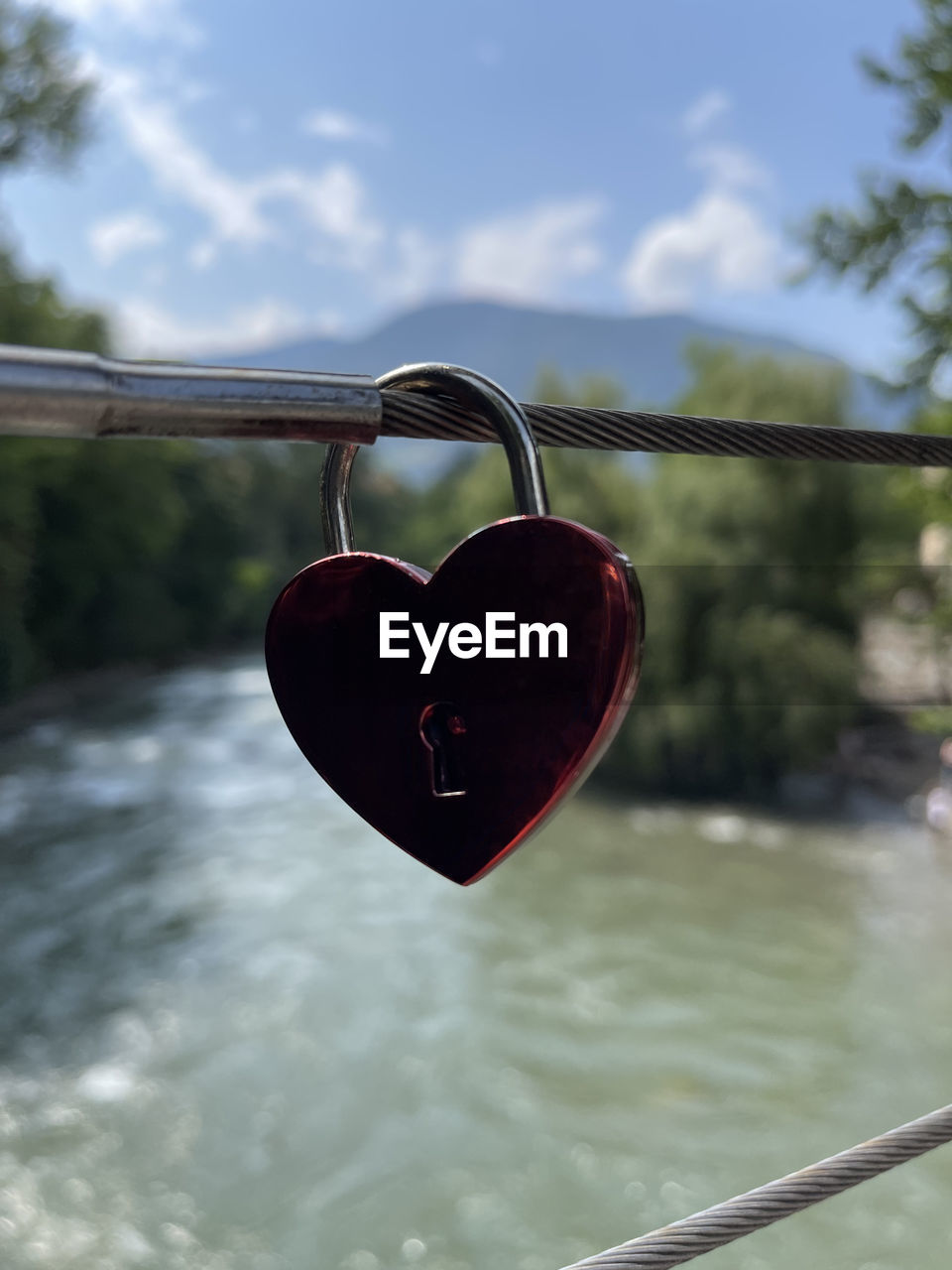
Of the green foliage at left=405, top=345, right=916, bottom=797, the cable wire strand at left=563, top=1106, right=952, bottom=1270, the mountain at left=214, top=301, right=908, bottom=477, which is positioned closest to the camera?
the cable wire strand at left=563, top=1106, right=952, bottom=1270

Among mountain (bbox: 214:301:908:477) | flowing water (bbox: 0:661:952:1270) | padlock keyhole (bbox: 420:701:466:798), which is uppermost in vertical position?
mountain (bbox: 214:301:908:477)

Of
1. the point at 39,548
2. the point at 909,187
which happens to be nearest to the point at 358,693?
the point at 909,187

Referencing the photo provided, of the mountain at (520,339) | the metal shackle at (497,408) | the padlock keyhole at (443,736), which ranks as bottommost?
the padlock keyhole at (443,736)

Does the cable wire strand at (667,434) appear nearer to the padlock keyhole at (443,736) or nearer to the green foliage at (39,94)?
the padlock keyhole at (443,736)

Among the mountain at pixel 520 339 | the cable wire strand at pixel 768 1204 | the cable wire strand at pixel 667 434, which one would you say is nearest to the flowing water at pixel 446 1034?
the cable wire strand at pixel 768 1204

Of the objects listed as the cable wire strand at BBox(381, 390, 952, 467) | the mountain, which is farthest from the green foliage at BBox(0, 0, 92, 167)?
the mountain

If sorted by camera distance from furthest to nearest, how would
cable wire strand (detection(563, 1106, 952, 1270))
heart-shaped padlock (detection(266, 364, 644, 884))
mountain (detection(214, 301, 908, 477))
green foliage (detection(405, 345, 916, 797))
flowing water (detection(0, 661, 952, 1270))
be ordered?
mountain (detection(214, 301, 908, 477))
green foliage (detection(405, 345, 916, 797))
flowing water (detection(0, 661, 952, 1270))
cable wire strand (detection(563, 1106, 952, 1270))
heart-shaped padlock (detection(266, 364, 644, 884))

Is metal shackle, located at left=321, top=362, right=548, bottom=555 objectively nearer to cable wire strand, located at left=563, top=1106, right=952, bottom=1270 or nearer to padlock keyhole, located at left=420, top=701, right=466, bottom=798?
padlock keyhole, located at left=420, top=701, right=466, bottom=798

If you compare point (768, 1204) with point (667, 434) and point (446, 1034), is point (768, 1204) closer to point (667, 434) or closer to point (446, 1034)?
point (667, 434)

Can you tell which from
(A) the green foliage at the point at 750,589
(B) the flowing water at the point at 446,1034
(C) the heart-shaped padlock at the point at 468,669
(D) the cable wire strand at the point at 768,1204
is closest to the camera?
(C) the heart-shaped padlock at the point at 468,669
